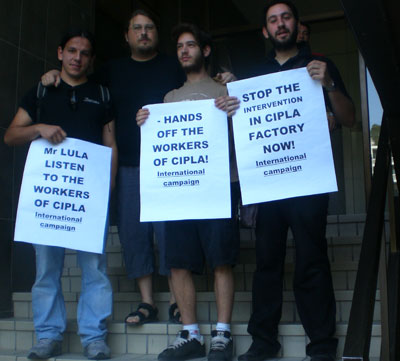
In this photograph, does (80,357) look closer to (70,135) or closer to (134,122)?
(70,135)

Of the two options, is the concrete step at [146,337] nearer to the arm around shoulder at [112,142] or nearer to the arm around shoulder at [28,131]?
the arm around shoulder at [112,142]

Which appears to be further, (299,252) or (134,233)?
(134,233)

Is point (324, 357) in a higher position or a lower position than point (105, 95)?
lower

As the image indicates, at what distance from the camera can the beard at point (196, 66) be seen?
343 cm

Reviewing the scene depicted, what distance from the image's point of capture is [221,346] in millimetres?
3062

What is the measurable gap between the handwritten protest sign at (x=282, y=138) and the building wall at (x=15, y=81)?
76.7 inches

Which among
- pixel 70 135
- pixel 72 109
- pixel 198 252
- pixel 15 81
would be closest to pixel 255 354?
pixel 198 252

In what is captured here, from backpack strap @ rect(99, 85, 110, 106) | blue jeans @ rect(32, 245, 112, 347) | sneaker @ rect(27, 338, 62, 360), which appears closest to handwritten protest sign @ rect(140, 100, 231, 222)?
backpack strap @ rect(99, 85, 110, 106)

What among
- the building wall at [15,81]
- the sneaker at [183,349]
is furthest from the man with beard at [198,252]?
the building wall at [15,81]

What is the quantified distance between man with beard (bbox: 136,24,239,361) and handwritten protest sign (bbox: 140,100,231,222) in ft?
0.25

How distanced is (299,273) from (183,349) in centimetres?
70

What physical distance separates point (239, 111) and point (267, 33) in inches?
18.0

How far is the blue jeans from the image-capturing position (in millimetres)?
3400

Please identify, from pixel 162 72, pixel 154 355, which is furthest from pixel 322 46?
pixel 154 355
